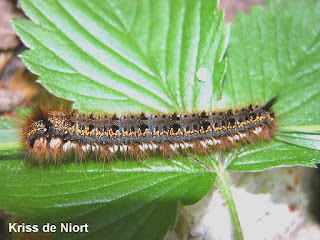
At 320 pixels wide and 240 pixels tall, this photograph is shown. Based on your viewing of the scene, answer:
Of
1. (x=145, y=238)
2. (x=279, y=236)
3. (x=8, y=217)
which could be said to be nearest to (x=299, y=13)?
(x=279, y=236)

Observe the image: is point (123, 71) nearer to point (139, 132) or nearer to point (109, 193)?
point (139, 132)

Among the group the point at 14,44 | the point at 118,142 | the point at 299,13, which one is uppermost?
the point at 14,44

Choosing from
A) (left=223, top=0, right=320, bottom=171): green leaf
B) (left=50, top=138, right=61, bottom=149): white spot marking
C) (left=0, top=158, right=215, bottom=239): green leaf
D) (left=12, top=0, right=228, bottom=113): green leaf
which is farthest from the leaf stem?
(left=50, top=138, right=61, bottom=149): white spot marking

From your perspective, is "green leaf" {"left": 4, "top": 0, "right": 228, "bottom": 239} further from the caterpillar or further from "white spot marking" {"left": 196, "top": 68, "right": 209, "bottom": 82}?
the caterpillar

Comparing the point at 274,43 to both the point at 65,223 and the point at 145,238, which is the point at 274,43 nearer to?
the point at 145,238

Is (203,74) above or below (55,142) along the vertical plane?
above

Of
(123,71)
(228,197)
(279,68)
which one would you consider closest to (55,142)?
(123,71)

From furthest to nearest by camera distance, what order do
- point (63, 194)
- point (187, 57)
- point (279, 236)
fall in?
point (279, 236)
point (187, 57)
point (63, 194)
